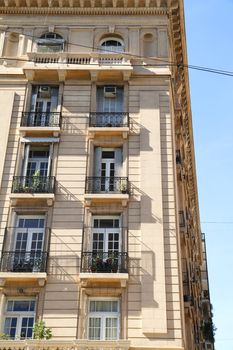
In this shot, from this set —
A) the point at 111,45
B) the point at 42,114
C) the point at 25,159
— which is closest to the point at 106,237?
the point at 25,159

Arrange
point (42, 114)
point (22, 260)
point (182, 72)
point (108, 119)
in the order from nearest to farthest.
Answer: point (22, 260) < point (108, 119) < point (42, 114) < point (182, 72)

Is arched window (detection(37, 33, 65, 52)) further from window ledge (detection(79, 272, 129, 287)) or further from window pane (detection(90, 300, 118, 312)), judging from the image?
window pane (detection(90, 300, 118, 312))

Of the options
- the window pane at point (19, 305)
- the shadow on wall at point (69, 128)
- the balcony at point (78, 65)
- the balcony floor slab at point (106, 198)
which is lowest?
the window pane at point (19, 305)

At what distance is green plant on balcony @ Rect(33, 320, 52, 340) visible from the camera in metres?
17.5

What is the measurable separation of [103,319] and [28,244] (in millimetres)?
4162

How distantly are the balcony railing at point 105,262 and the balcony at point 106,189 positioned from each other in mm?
2214

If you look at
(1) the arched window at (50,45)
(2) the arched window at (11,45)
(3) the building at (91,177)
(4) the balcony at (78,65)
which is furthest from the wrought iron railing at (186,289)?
(2) the arched window at (11,45)

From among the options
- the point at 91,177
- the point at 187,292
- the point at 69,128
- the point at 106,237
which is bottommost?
the point at 187,292

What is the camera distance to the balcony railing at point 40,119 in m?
23.1

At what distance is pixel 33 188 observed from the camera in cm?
2117

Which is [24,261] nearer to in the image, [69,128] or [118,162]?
[118,162]

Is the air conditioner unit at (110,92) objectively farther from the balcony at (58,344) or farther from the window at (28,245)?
the balcony at (58,344)

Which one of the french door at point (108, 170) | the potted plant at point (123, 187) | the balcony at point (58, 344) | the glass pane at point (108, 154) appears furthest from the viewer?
the glass pane at point (108, 154)

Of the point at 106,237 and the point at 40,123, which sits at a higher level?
the point at 40,123
